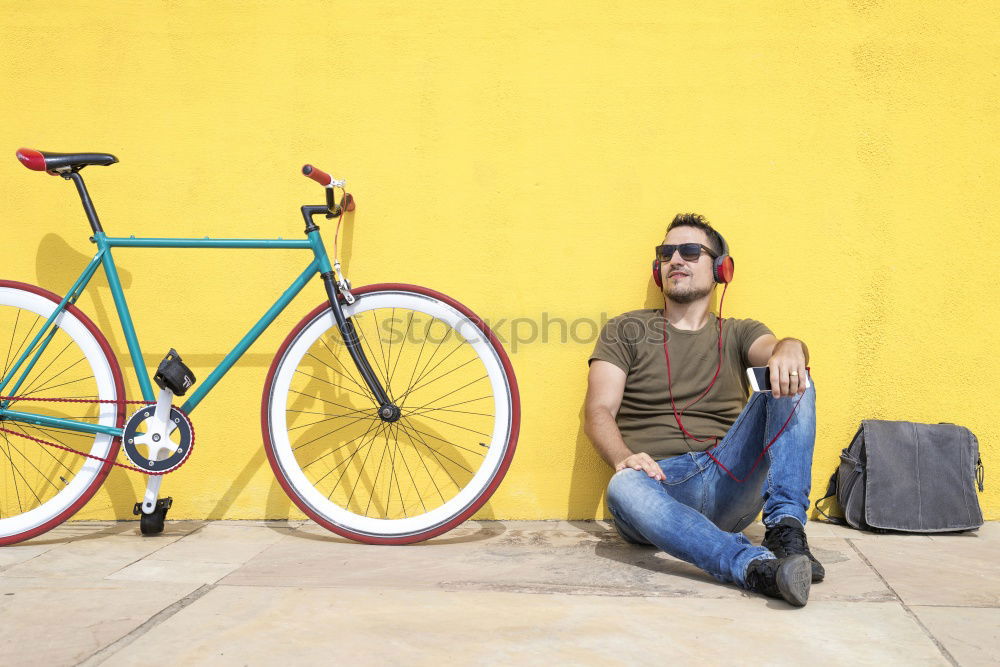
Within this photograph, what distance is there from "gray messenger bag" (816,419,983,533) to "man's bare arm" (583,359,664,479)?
0.85m

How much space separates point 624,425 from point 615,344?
0.91ft

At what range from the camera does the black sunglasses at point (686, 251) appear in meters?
2.54

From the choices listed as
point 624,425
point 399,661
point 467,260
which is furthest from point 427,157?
point 399,661

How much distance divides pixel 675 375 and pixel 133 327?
6.25 feet

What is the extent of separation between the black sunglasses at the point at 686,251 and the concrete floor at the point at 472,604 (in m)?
0.98

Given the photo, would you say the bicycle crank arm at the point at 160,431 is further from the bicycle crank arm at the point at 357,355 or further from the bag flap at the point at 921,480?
the bag flap at the point at 921,480

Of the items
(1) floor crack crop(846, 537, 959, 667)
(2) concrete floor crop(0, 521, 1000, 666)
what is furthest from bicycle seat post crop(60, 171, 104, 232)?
(1) floor crack crop(846, 537, 959, 667)

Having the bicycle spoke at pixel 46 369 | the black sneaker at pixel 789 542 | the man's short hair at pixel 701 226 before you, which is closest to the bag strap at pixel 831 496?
the black sneaker at pixel 789 542

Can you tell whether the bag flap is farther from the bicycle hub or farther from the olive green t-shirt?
the bicycle hub

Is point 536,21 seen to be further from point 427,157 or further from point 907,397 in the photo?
point 907,397

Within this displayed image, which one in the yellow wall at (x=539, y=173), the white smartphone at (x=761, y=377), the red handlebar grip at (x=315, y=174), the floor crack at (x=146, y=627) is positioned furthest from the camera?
the yellow wall at (x=539, y=173)

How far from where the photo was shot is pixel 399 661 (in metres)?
1.53

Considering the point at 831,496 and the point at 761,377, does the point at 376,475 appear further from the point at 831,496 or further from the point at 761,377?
the point at 831,496

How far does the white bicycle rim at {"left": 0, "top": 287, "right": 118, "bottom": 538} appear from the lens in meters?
2.46
